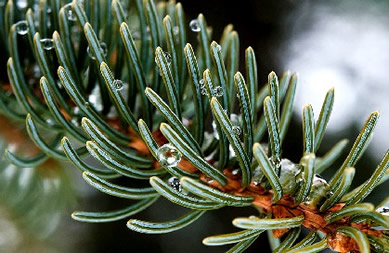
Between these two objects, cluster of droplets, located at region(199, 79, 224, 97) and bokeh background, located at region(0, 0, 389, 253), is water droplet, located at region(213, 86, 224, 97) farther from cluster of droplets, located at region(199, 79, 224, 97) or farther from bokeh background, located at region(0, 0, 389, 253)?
bokeh background, located at region(0, 0, 389, 253)

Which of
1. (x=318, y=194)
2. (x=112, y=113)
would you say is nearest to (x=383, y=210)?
(x=318, y=194)

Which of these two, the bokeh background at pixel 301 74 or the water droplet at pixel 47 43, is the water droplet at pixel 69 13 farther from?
the bokeh background at pixel 301 74

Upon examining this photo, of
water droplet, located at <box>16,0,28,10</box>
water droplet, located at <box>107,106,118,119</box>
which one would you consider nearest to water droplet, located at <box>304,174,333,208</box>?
water droplet, located at <box>107,106,118,119</box>

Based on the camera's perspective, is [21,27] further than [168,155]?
Yes

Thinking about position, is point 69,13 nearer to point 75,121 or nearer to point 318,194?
point 75,121

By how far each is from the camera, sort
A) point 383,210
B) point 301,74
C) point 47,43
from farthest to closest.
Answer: point 301,74 → point 47,43 → point 383,210

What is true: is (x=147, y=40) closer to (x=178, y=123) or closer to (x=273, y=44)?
(x=178, y=123)
